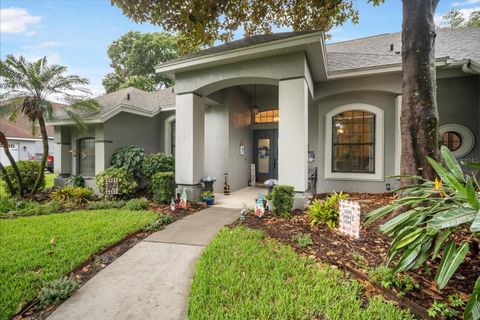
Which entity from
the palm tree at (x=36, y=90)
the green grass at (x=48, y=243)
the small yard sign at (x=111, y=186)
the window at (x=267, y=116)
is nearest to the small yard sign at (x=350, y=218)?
the green grass at (x=48, y=243)

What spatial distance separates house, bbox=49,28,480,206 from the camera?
546cm

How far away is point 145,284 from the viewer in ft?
8.93

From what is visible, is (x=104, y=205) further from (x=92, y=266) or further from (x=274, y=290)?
(x=274, y=290)

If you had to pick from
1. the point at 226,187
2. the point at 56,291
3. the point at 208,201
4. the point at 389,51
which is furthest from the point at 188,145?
the point at 389,51

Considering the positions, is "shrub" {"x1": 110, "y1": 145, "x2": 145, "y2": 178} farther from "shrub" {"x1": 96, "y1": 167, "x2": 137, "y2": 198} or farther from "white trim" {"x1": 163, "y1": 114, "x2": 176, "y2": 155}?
"white trim" {"x1": 163, "y1": 114, "x2": 176, "y2": 155}

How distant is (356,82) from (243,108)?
4.42 metres

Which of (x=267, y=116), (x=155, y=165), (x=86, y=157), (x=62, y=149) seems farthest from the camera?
(x=267, y=116)

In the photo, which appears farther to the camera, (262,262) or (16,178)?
(16,178)

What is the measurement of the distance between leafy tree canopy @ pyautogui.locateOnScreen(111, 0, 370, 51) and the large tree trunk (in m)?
1.80

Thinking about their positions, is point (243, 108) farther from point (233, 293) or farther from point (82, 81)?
point (233, 293)

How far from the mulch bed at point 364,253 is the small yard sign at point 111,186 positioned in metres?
4.14

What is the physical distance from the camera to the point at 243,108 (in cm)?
955

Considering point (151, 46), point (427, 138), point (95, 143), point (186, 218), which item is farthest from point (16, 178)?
point (151, 46)

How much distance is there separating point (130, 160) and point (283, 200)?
19.2 ft
